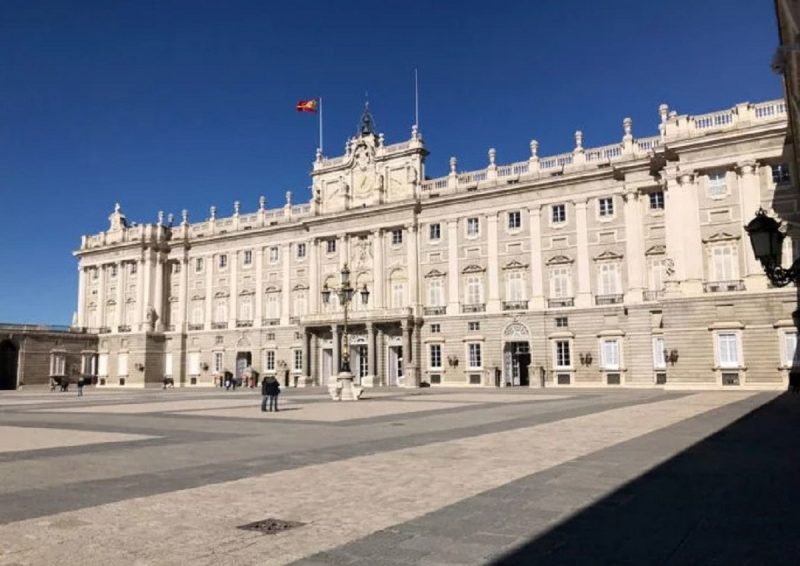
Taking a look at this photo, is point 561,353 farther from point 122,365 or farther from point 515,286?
point 122,365

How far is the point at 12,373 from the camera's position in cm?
6506

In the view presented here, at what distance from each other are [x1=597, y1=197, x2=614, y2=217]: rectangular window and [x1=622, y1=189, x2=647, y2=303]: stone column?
47.1 inches

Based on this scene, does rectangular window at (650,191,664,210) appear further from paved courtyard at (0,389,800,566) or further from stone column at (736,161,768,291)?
paved courtyard at (0,389,800,566)

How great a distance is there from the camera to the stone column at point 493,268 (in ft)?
163

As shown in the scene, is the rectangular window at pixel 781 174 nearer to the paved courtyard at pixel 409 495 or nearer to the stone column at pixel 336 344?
the paved courtyard at pixel 409 495

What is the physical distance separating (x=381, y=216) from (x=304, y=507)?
48502mm

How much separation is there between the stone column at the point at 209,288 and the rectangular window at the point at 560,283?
34.5 meters

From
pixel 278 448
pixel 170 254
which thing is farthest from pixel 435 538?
pixel 170 254

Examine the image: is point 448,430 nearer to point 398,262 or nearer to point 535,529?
point 535,529

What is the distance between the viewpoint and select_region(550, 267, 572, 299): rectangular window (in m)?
47.1

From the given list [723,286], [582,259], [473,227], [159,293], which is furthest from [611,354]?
[159,293]

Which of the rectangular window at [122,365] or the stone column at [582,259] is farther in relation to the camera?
the rectangular window at [122,365]

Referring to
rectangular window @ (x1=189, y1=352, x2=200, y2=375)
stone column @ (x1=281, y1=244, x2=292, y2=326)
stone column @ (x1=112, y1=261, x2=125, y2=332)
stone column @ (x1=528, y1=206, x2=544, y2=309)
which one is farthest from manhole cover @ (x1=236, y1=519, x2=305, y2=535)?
stone column @ (x1=112, y1=261, x2=125, y2=332)

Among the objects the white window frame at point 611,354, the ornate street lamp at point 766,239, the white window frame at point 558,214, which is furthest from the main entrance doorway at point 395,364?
the ornate street lamp at point 766,239
